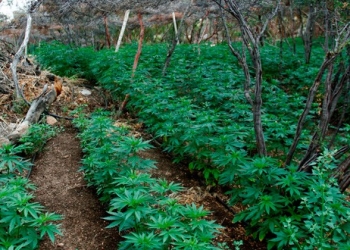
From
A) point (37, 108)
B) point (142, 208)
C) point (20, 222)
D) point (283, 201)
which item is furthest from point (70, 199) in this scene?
point (37, 108)

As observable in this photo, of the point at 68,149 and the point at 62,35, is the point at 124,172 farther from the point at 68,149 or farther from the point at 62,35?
the point at 62,35

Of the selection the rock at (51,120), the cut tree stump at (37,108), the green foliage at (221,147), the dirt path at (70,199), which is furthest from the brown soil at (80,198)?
the rock at (51,120)

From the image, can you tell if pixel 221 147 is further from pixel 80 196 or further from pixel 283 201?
pixel 80 196

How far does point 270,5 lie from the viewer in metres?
7.81

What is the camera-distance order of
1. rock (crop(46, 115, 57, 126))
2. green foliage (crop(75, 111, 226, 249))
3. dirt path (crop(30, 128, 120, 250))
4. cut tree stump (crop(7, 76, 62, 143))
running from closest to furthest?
green foliage (crop(75, 111, 226, 249)) < dirt path (crop(30, 128, 120, 250)) < cut tree stump (crop(7, 76, 62, 143)) < rock (crop(46, 115, 57, 126))

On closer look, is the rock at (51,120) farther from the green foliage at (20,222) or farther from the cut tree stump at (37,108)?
the green foliage at (20,222)

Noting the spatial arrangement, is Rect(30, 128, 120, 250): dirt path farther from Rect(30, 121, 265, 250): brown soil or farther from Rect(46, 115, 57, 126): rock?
Rect(46, 115, 57, 126): rock

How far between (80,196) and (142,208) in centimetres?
158

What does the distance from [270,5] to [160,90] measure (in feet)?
12.2

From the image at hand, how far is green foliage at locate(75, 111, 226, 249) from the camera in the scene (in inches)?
87.4

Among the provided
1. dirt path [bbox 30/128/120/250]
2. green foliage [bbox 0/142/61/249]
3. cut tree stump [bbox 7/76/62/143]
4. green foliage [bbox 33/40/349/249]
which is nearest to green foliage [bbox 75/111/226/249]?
green foliage [bbox 33/40/349/249]

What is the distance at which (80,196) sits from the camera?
3777mm

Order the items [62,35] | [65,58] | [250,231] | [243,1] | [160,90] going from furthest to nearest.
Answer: [62,35] → [65,58] → [243,1] → [160,90] → [250,231]

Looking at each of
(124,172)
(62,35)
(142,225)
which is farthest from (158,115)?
(62,35)
